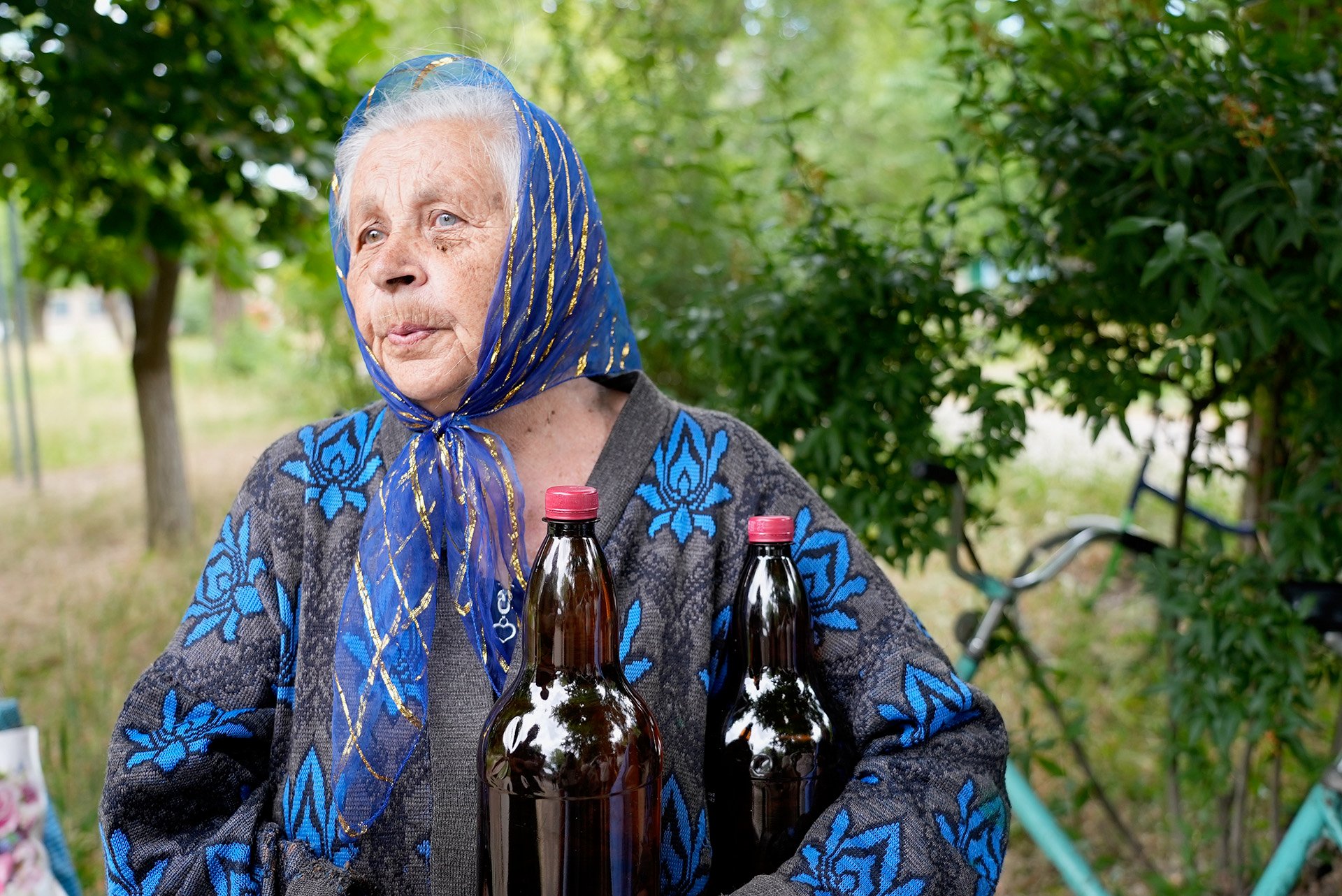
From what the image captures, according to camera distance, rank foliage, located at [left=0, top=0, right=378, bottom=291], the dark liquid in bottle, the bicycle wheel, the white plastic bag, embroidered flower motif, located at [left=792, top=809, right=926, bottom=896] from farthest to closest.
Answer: foliage, located at [left=0, top=0, right=378, bottom=291], the bicycle wheel, the white plastic bag, embroidered flower motif, located at [left=792, top=809, right=926, bottom=896], the dark liquid in bottle

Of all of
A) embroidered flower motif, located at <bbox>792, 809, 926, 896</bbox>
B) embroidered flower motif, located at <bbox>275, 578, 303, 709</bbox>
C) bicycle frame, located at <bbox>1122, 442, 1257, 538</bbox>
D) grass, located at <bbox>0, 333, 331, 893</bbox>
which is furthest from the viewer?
grass, located at <bbox>0, 333, 331, 893</bbox>

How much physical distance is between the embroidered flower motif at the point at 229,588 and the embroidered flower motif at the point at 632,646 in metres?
0.50

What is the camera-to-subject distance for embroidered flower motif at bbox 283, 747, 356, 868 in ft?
4.88

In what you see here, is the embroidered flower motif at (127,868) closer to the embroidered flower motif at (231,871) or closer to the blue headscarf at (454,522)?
the embroidered flower motif at (231,871)

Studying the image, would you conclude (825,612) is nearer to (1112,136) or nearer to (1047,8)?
(1112,136)

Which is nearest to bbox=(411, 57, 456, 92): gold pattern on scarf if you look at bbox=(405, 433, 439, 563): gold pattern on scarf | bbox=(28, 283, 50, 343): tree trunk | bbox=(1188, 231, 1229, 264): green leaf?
bbox=(405, 433, 439, 563): gold pattern on scarf

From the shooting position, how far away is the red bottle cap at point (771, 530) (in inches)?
54.4

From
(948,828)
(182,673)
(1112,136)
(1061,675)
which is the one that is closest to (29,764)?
(182,673)

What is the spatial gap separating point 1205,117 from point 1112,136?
7.3 inches

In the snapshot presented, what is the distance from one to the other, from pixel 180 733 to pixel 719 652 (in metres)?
0.72

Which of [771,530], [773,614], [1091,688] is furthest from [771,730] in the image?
[1091,688]

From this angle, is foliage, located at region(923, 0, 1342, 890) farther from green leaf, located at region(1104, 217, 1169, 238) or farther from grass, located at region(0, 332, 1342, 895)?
grass, located at region(0, 332, 1342, 895)

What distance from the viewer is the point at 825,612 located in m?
1.57

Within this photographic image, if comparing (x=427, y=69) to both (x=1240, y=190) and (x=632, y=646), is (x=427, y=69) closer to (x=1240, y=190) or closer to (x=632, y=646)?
(x=632, y=646)
